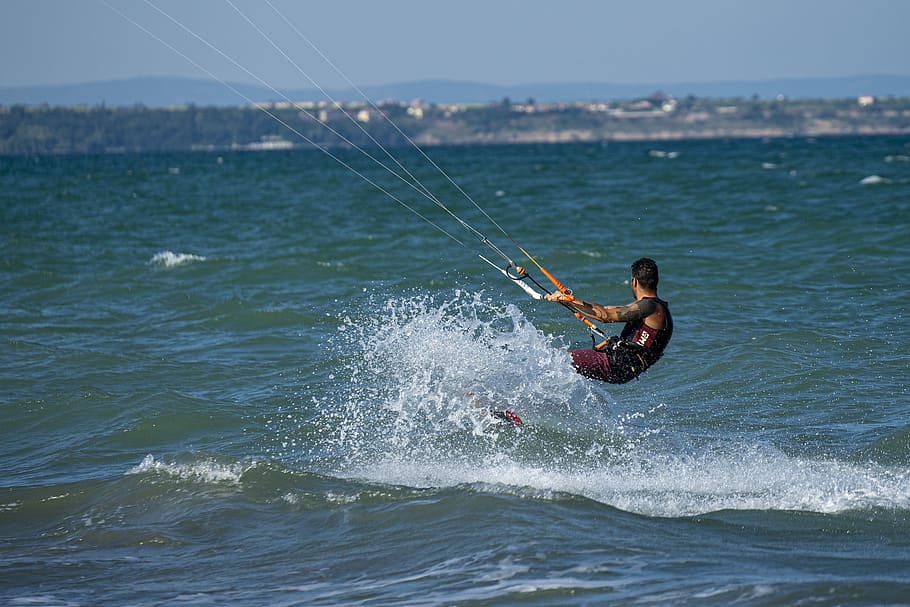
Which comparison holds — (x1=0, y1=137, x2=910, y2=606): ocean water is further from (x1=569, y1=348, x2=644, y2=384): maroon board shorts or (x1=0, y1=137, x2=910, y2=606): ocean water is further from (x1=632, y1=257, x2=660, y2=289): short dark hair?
(x1=632, y1=257, x2=660, y2=289): short dark hair

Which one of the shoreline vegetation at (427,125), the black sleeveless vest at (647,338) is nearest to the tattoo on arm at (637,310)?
the black sleeveless vest at (647,338)

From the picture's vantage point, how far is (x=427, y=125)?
6594 inches

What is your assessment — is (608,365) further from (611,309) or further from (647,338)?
(611,309)

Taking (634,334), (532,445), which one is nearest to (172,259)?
(532,445)

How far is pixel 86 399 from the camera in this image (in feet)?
35.3

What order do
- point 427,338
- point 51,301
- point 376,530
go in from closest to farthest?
1. point 376,530
2. point 427,338
3. point 51,301

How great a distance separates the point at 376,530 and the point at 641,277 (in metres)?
2.85

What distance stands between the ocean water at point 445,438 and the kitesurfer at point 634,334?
0.29 m

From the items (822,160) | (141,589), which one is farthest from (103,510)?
(822,160)

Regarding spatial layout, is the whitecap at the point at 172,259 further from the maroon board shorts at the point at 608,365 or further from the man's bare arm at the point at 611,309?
the man's bare arm at the point at 611,309

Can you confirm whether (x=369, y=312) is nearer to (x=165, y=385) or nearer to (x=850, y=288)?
(x=165, y=385)

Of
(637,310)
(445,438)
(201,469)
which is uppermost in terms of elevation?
(637,310)

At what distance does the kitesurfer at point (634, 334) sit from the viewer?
27.1 feet

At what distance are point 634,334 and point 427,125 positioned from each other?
529 feet
